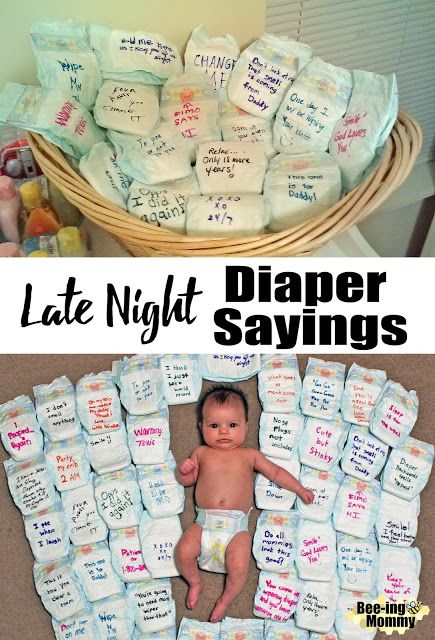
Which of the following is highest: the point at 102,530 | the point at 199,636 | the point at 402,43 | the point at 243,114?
the point at 402,43

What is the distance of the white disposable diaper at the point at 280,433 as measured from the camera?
3.79 ft

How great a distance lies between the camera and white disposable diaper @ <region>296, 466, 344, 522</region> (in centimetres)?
113

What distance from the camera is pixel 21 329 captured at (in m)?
1.10

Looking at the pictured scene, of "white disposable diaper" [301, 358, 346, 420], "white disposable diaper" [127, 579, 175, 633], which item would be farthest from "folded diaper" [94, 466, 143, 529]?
"white disposable diaper" [301, 358, 346, 420]

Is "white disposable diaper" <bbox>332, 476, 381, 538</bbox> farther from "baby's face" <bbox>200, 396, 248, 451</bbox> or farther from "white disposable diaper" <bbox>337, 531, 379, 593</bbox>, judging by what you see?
"baby's face" <bbox>200, 396, 248, 451</bbox>

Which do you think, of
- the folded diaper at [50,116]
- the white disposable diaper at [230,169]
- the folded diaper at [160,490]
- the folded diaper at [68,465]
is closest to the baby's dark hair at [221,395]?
Answer: the folded diaper at [160,490]

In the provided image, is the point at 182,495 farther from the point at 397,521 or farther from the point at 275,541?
the point at 397,521

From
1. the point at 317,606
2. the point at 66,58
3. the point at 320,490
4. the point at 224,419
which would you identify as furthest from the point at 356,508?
the point at 66,58

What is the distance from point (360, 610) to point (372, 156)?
0.72 m

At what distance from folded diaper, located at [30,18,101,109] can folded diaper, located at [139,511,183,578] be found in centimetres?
70

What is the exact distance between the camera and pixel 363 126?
106cm

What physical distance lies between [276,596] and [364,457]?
270 mm

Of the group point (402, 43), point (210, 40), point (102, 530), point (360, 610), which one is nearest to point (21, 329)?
point (102, 530)

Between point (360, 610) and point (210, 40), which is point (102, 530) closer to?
point (360, 610)
